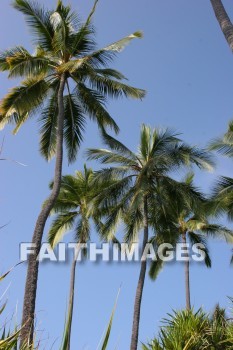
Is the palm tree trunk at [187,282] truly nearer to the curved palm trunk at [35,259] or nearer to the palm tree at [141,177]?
the palm tree at [141,177]

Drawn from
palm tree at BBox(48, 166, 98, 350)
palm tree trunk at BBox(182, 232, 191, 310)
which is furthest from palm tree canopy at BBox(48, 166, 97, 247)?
palm tree trunk at BBox(182, 232, 191, 310)

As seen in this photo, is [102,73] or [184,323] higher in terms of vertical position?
[102,73]

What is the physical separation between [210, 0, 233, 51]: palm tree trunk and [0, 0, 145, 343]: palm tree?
682cm

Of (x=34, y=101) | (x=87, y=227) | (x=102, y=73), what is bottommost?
(x=87, y=227)

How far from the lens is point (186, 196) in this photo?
22719mm

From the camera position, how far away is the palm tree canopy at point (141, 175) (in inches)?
889

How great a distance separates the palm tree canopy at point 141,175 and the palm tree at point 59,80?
3468 millimetres

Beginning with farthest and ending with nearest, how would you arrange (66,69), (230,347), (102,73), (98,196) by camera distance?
(98,196) < (102,73) < (66,69) < (230,347)

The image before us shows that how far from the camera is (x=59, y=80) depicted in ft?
58.3

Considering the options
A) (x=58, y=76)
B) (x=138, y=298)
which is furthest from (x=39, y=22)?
(x=138, y=298)

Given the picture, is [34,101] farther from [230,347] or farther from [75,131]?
[230,347]

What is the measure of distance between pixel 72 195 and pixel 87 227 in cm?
236

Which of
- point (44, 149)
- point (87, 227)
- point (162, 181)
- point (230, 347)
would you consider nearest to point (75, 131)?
point (44, 149)

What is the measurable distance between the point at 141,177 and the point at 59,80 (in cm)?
680
